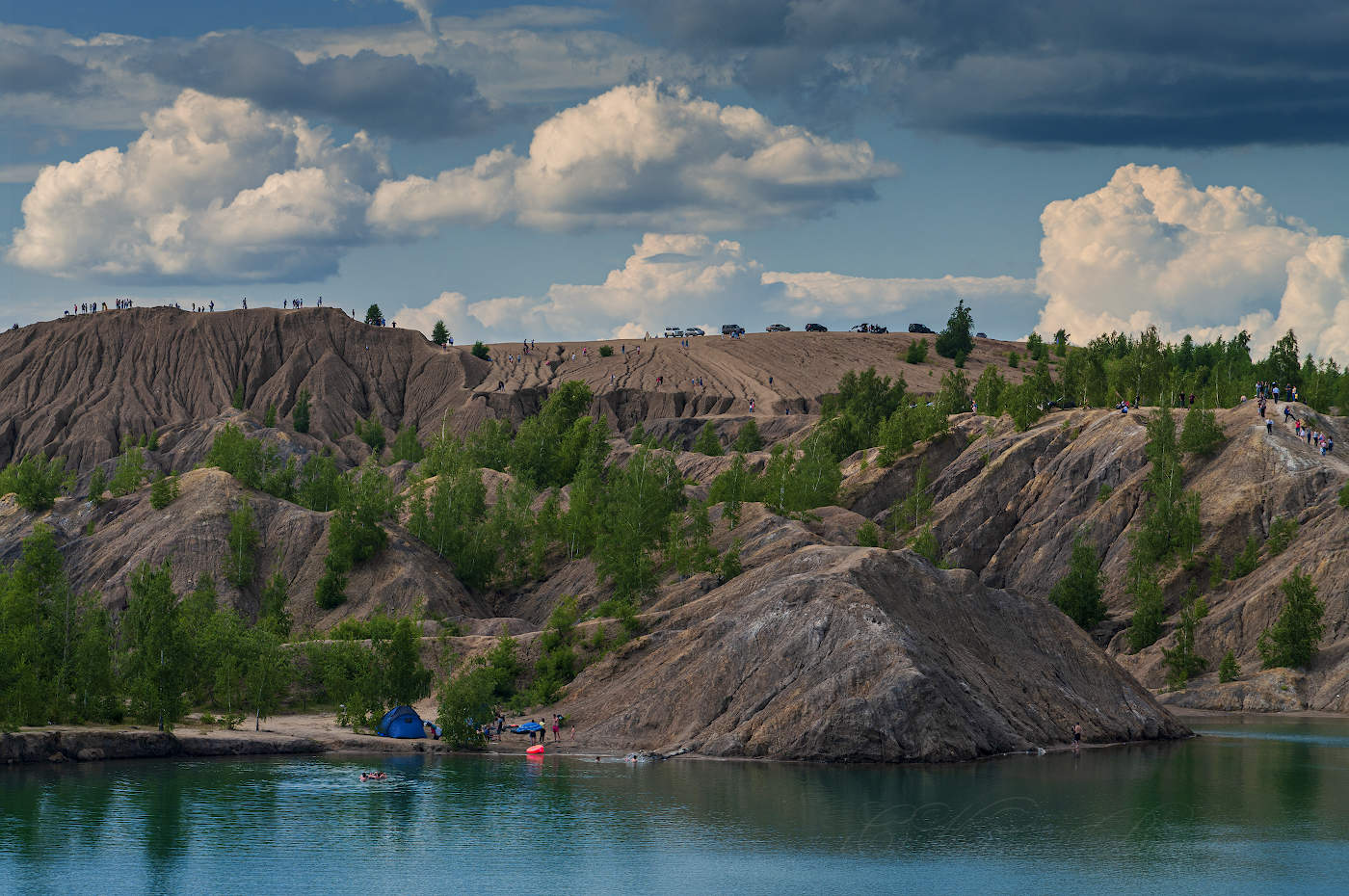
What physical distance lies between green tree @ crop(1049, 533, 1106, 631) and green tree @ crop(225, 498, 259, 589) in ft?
257

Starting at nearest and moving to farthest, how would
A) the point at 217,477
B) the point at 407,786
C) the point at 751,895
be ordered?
1. the point at 751,895
2. the point at 407,786
3. the point at 217,477

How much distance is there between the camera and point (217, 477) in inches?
6078

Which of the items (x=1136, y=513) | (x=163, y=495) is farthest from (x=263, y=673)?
(x=1136, y=513)

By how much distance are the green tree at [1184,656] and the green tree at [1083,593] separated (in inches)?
348

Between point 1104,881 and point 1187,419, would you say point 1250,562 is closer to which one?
point 1187,419

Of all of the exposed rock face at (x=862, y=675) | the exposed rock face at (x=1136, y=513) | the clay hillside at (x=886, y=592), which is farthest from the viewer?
→ the exposed rock face at (x=1136, y=513)

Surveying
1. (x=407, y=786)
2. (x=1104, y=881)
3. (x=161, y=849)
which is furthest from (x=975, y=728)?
(x=161, y=849)

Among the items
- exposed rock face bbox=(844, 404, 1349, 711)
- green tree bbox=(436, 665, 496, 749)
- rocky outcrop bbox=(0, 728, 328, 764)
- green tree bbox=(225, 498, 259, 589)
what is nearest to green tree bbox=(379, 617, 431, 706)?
green tree bbox=(436, 665, 496, 749)

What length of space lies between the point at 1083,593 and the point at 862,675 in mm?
63202

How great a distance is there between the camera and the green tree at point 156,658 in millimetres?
95812

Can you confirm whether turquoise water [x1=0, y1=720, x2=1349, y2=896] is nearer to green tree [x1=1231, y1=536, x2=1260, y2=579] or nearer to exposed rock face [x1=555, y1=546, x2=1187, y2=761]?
exposed rock face [x1=555, y1=546, x2=1187, y2=761]

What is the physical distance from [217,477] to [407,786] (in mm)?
77724

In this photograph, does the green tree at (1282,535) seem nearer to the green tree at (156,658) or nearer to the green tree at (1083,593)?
the green tree at (1083,593)

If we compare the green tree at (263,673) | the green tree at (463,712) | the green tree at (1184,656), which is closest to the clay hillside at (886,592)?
the green tree at (1184,656)
